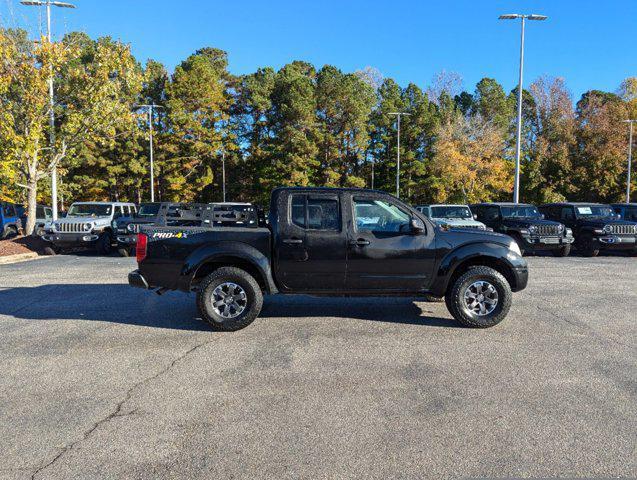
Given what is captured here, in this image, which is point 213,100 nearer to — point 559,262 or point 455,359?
point 559,262

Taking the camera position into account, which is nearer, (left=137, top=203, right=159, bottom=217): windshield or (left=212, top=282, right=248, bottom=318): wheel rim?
(left=212, top=282, right=248, bottom=318): wheel rim

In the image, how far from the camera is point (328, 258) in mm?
6273

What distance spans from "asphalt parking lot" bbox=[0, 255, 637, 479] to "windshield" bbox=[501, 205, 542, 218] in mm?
9005

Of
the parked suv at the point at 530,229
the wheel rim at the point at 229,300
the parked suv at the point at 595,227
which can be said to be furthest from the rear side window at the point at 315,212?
the parked suv at the point at 595,227

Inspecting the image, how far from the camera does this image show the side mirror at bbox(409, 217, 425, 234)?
6.30m

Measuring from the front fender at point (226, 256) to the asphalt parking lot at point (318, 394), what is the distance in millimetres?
725

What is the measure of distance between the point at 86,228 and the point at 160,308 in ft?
31.3

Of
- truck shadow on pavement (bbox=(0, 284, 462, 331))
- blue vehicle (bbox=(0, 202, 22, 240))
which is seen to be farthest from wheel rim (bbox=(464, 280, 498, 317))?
blue vehicle (bbox=(0, 202, 22, 240))

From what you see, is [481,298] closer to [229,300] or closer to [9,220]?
[229,300]

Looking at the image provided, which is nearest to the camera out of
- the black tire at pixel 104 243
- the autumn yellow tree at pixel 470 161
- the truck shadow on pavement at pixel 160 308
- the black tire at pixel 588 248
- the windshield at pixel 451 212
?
the truck shadow on pavement at pixel 160 308

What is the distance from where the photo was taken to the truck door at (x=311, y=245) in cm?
626

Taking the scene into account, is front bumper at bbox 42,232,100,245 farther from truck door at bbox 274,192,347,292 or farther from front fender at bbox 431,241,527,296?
front fender at bbox 431,241,527,296

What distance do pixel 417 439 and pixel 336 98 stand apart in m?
40.1

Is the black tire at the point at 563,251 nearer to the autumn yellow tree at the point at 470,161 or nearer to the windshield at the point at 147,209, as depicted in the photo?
the windshield at the point at 147,209
